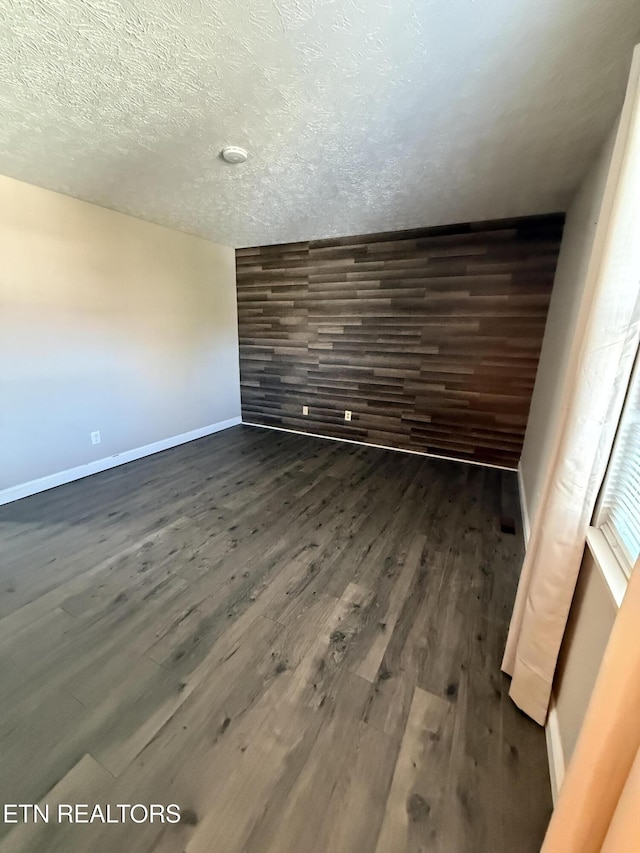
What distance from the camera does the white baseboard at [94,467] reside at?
270 cm

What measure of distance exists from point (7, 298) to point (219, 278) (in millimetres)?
2232

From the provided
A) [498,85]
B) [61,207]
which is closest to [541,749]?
[498,85]

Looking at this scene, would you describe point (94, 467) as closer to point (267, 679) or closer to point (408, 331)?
point (267, 679)

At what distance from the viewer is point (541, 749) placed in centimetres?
113

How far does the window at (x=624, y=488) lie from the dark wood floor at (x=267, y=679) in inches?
30.8

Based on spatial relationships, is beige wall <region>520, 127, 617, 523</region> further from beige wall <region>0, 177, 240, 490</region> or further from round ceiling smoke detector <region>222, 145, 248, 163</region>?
beige wall <region>0, 177, 240, 490</region>

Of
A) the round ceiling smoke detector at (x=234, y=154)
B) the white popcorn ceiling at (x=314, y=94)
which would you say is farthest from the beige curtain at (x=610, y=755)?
the round ceiling smoke detector at (x=234, y=154)

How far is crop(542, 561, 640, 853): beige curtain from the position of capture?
0.56 meters

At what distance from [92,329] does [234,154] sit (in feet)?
6.57

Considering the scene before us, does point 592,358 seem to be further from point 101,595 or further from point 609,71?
point 101,595

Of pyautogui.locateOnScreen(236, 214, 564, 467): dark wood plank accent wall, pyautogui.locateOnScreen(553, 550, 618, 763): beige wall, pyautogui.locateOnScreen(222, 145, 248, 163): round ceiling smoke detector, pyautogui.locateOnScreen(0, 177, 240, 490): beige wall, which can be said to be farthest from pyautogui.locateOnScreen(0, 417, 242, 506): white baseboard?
pyautogui.locateOnScreen(553, 550, 618, 763): beige wall

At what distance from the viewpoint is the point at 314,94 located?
4.94ft

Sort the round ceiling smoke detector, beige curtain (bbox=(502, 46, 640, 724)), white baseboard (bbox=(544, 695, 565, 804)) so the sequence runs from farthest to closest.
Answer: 1. the round ceiling smoke detector
2. white baseboard (bbox=(544, 695, 565, 804))
3. beige curtain (bbox=(502, 46, 640, 724))

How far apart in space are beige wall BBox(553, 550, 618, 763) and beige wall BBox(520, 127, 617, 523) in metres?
0.39
